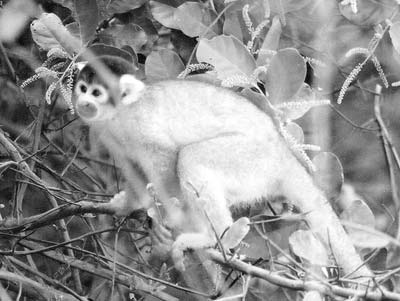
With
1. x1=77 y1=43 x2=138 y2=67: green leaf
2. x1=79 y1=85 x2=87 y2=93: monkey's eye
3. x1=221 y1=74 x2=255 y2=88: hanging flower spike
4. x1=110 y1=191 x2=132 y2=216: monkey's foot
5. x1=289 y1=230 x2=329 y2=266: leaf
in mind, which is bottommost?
x1=110 y1=191 x2=132 y2=216: monkey's foot

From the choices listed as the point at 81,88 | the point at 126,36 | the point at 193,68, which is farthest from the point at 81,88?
the point at 126,36

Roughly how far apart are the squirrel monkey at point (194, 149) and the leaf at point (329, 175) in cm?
9

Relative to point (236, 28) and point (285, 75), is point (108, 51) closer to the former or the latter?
point (236, 28)

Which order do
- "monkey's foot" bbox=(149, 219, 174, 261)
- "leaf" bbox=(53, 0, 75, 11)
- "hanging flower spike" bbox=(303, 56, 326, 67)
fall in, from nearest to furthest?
"monkey's foot" bbox=(149, 219, 174, 261)
"hanging flower spike" bbox=(303, 56, 326, 67)
"leaf" bbox=(53, 0, 75, 11)

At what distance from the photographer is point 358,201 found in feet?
10.7

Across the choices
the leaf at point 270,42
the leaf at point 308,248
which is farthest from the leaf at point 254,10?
the leaf at point 308,248

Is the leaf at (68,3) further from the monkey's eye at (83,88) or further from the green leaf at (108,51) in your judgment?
the monkey's eye at (83,88)

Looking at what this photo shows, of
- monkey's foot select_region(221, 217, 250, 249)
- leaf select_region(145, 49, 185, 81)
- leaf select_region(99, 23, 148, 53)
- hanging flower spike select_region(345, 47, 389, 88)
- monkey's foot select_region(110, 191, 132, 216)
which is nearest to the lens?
monkey's foot select_region(221, 217, 250, 249)

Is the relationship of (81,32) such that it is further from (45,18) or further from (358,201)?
(358,201)

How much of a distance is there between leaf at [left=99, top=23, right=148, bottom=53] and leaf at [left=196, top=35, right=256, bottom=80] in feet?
2.07

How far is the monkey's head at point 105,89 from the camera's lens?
11.6ft

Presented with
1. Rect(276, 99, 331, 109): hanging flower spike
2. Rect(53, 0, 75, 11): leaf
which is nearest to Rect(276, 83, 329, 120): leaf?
Rect(276, 99, 331, 109): hanging flower spike

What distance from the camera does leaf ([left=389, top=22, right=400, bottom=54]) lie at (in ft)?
12.2

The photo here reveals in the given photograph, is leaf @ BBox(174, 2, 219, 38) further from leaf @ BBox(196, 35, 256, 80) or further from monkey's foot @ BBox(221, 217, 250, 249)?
monkey's foot @ BBox(221, 217, 250, 249)
